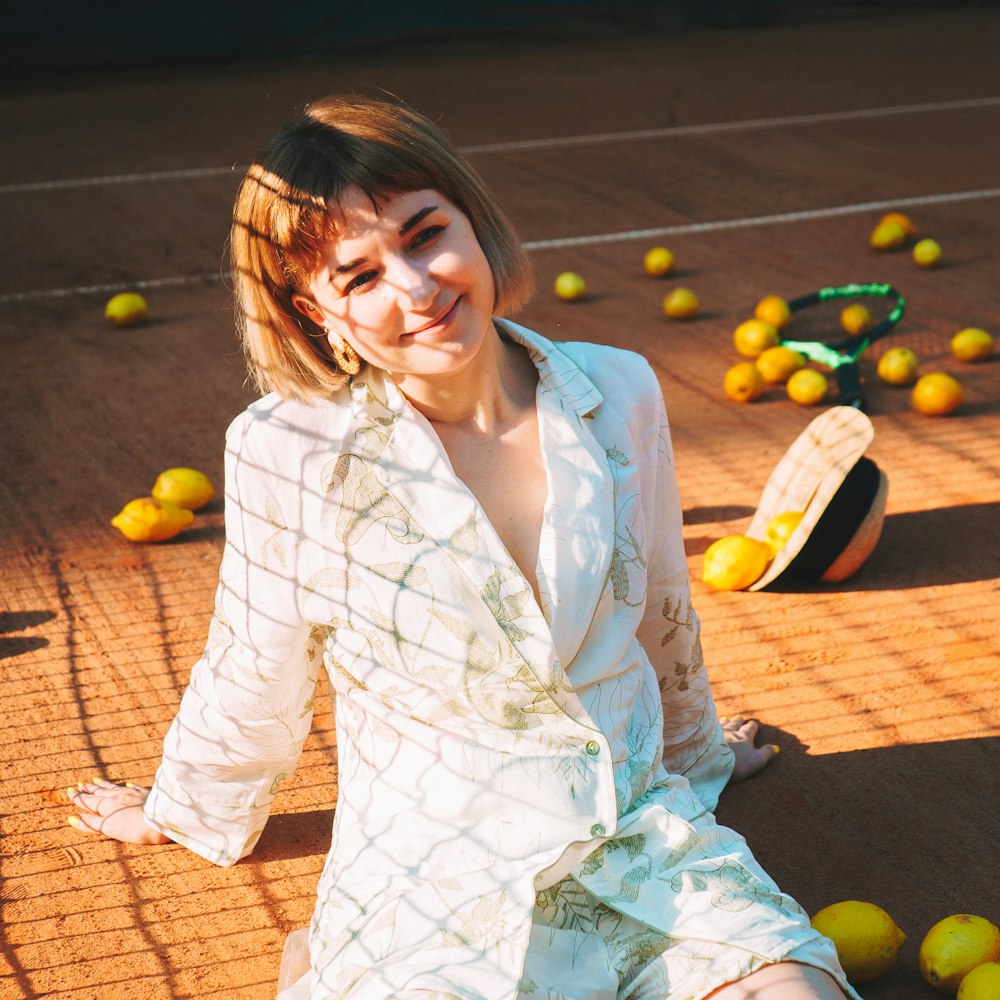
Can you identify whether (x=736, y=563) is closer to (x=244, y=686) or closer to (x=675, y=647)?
(x=675, y=647)

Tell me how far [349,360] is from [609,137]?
27.6 feet

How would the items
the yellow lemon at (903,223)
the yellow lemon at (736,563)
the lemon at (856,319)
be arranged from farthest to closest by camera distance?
1. the yellow lemon at (903,223)
2. the lemon at (856,319)
3. the yellow lemon at (736,563)

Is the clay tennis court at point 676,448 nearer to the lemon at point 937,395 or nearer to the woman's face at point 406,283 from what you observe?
the lemon at point 937,395

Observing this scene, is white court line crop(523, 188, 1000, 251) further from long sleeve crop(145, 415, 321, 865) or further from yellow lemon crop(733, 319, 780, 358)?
long sleeve crop(145, 415, 321, 865)

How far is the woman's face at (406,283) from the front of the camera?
2.06 m

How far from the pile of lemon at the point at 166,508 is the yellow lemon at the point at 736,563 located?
1.83 metres

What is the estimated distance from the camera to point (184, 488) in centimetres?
443

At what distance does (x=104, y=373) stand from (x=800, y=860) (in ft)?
14.0

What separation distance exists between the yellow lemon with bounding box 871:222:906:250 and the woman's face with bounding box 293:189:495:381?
530cm

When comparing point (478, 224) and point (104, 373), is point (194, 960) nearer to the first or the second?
point (478, 224)

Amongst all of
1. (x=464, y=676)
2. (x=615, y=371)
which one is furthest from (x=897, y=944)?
(x=615, y=371)

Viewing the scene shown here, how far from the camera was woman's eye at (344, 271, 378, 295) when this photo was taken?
2094mm

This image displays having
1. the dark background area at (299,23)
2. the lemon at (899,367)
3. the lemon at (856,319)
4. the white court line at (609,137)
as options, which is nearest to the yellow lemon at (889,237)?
the lemon at (856,319)

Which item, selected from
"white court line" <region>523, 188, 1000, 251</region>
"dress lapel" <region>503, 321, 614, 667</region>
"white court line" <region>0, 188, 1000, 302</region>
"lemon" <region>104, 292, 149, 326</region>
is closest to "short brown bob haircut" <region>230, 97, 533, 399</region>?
"dress lapel" <region>503, 321, 614, 667</region>
